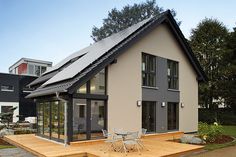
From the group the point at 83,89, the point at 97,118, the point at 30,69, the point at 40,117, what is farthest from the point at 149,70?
the point at 30,69

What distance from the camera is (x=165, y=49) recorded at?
784 inches

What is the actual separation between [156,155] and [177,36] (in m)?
11.4

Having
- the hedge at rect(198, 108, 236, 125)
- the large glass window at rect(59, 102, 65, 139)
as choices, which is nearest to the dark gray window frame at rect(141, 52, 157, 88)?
the large glass window at rect(59, 102, 65, 139)

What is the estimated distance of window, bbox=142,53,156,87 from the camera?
59.5ft

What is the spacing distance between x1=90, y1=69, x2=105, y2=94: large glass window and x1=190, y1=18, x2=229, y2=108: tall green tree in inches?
820

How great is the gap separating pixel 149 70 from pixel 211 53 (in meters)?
18.3

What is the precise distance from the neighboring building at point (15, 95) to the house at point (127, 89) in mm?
14469

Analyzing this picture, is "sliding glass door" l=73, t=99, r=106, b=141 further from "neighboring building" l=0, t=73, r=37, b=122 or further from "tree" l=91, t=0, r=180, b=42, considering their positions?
"tree" l=91, t=0, r=180, b=42

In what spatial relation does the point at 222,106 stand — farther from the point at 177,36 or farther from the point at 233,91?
the point at 177,36

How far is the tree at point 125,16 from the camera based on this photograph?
50219mm

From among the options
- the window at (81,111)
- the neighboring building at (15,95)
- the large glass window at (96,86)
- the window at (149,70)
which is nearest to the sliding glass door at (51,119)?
the window at (81,111)

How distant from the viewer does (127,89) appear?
16594mm

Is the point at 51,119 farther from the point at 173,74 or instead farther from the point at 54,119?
the point at 173,74

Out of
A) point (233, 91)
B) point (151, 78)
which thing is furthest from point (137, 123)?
point (233, 91)
